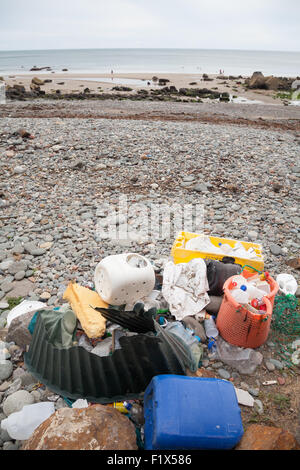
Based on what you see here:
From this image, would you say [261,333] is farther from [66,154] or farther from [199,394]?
[66,154]

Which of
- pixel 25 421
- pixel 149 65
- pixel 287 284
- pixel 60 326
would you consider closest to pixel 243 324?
pixel 287 284

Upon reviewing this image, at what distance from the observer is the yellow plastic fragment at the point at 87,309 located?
2785 mm

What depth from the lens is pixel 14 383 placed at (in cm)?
268

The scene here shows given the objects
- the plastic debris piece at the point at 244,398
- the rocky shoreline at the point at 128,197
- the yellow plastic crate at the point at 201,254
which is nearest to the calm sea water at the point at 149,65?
the rocky shoreline at the point at 128,197

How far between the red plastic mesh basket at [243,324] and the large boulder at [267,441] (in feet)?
3.03

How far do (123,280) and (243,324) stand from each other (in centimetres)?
125

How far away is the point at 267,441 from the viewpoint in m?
1.94

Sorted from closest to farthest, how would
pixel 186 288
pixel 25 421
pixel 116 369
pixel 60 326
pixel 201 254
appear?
1. pixel 25 421
2. pixel 116 369
3. pixel 60 326
4. pixel 186 288
5. pixel 201 254

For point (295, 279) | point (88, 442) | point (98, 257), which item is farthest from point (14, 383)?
point (295, 279)

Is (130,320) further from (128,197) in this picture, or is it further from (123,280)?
(128,197)

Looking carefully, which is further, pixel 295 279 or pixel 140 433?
pixel 295 279

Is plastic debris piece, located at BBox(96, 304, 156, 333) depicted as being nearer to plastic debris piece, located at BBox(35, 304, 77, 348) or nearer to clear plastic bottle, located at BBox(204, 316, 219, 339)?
plastic debris piece, located at BBox(35, 304, 77, 348)

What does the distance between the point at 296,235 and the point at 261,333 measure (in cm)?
290

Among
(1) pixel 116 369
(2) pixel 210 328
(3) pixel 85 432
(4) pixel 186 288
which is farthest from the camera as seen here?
(4) pixel 186 288
